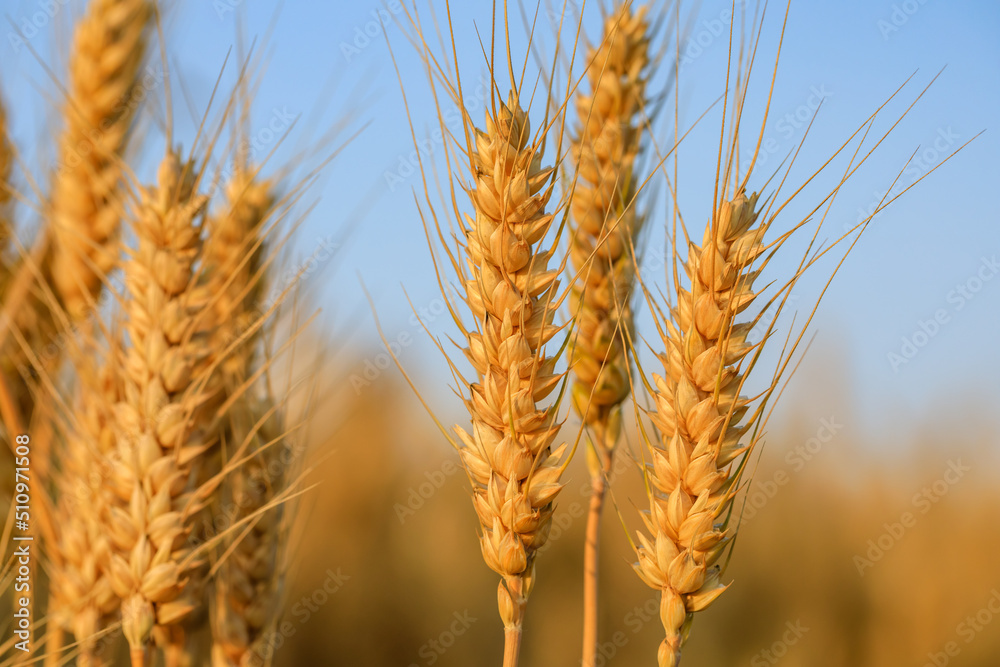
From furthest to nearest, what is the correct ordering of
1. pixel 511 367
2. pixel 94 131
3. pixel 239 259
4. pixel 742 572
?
pixel 742 572
pixel 94 131
pixel 239 259
pixel 511 367

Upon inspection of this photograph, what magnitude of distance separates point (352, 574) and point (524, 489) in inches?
133

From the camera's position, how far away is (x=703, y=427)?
3.83 ft

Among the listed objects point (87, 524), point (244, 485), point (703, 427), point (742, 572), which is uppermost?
point (87, 524)

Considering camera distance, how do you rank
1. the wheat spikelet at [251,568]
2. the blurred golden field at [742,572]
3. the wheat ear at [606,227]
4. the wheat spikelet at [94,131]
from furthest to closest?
the blurred golden field at [742,572], the wheat spikelet at [94,131], the wheat ear at [606,227], the wheat spikelet at [251,568]

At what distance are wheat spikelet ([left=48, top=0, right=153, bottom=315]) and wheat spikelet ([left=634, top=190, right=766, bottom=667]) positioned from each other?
6.06 ft

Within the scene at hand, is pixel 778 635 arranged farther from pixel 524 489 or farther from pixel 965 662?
pixel 524 489

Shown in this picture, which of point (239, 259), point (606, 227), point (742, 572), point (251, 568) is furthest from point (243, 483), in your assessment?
point (742, 572)

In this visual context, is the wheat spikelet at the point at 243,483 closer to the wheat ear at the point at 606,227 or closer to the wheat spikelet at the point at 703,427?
the wheat ear at the point at 606,227

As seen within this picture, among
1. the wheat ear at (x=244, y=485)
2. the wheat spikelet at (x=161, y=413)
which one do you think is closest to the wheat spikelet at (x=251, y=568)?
the wheat ear at (x=244, y=485)

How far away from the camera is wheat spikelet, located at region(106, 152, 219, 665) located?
1.36 metres

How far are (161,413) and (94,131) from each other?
1.17 meters

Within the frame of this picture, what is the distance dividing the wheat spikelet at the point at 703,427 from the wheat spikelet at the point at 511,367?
0.75 ft

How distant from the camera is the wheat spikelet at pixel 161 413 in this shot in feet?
4.47

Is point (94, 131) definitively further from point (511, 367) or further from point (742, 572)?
point (742, 572)
